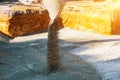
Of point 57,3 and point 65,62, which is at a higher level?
point 57,3

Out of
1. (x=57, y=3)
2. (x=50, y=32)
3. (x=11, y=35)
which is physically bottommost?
(x=11, y=35)

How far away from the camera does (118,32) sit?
7.61 m

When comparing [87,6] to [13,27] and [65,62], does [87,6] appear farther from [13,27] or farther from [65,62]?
[65,62]

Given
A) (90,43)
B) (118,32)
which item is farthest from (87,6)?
(90,43)

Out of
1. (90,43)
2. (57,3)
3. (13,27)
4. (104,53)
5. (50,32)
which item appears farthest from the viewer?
(13,27)

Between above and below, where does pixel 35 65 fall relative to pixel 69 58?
above

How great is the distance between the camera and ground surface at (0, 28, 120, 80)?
15.9ft

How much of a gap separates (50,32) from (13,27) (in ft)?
9.65

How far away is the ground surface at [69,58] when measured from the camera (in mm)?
4848

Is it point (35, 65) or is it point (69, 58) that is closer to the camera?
point (35, 65)

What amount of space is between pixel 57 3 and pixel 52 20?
0.36 meters

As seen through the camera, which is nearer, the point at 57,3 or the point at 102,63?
the point at 57,3

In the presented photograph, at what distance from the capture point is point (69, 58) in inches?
227

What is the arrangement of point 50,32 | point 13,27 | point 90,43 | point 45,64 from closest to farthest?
point 50,32, point 45,64, point 90,43, point 13,27
